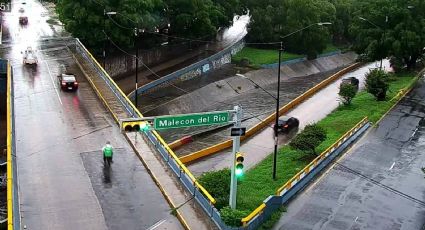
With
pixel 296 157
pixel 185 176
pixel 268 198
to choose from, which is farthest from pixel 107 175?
pixel 296 157

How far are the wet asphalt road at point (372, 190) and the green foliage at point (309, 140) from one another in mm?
2064

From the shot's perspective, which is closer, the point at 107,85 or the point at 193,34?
the point at 107,85

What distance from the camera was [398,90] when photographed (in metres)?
64.6

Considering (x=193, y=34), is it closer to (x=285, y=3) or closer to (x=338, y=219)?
(x=285, y=3)

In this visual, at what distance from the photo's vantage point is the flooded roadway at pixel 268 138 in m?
43.0

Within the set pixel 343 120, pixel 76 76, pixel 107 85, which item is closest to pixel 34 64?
pixel 76 76

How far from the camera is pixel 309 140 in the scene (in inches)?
1619

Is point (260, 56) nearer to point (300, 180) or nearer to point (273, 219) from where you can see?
point (300, 180)

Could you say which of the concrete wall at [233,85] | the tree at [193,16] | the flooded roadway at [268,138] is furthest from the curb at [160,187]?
the tree at [193,16]

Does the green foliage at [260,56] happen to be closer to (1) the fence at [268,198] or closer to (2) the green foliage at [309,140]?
(1) the fence at [268,198]

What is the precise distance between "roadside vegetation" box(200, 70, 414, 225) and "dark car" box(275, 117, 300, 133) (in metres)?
2.61

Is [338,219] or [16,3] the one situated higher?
[16,3]

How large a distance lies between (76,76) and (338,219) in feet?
92.7

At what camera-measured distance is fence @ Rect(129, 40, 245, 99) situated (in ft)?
213
